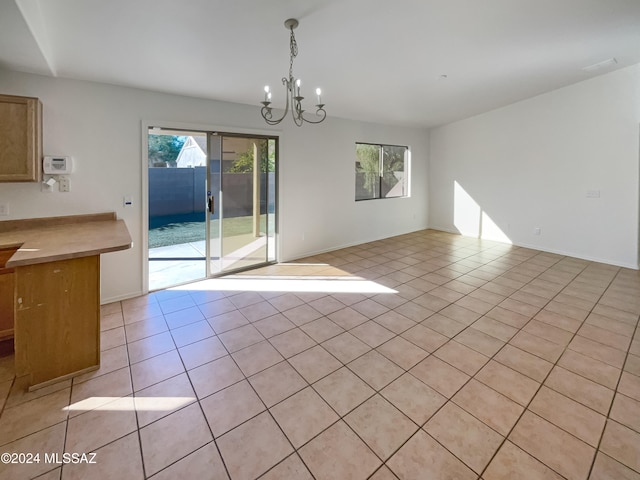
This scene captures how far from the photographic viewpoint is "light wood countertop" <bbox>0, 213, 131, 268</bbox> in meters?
2.04

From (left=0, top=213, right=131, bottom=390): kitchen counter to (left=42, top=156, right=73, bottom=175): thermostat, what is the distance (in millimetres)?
908

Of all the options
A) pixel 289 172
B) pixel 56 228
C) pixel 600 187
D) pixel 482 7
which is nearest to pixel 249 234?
pixel 289 172

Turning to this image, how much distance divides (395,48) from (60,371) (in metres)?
4.16

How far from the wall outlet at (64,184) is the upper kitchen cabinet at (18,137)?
331 mm

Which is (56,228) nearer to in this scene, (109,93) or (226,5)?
(109,93)

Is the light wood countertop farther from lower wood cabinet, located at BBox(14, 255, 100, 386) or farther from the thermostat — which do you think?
the thermostat

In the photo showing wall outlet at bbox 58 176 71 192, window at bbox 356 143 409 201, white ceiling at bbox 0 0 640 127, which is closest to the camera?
white ceiling at bbox 0 0 640 127

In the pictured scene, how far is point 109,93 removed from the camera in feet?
10.8

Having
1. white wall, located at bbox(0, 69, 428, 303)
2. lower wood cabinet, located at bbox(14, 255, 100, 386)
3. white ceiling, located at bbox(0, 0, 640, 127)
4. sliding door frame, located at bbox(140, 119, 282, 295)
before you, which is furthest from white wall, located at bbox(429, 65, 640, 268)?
lower wood cabinet, located at bbox(14, 255, 100, 386)

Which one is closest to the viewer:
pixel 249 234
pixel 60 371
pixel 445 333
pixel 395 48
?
pixel 60 371

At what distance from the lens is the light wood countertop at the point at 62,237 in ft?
6.68

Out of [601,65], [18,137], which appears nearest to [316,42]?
[18,137]

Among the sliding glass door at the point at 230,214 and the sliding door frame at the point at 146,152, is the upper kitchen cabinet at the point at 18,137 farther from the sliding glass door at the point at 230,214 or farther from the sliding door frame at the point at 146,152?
the sliding glass door at the point at 230,214

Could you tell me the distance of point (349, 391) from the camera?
83.3 inches
